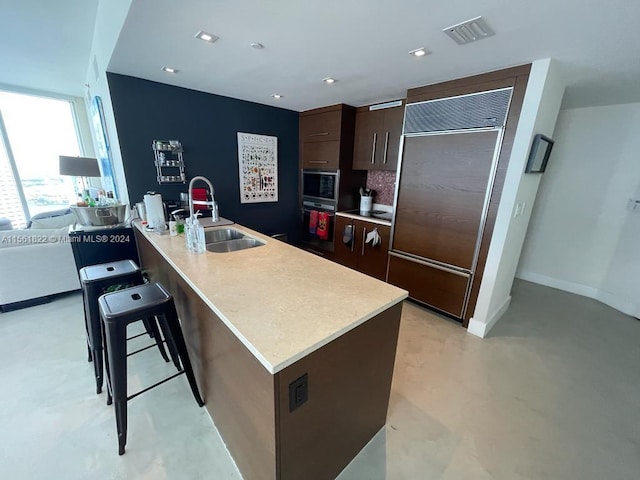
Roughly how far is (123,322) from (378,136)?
3.09m

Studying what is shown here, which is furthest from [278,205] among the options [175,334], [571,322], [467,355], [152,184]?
[571,322]

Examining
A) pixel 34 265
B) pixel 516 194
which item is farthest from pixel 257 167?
pixel 516 194

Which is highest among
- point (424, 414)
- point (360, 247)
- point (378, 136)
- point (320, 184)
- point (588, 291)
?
point (378, 136)

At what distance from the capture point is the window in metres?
4.05

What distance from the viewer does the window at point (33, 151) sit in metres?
4.05

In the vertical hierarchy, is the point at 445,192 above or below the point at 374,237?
above

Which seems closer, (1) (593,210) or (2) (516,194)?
(2) (516,194)

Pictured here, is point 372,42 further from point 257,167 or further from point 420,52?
point 257,167

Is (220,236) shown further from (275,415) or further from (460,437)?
(460,437)

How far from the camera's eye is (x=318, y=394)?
0.96 metres

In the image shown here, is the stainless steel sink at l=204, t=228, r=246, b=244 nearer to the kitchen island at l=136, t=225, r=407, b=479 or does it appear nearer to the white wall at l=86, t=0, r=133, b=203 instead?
the kitchen island at l=136, t=225, r=407, b=479

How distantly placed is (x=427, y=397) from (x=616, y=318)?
2.70 metres

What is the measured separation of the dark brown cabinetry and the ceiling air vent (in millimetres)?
1784

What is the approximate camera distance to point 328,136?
345 centimetres
